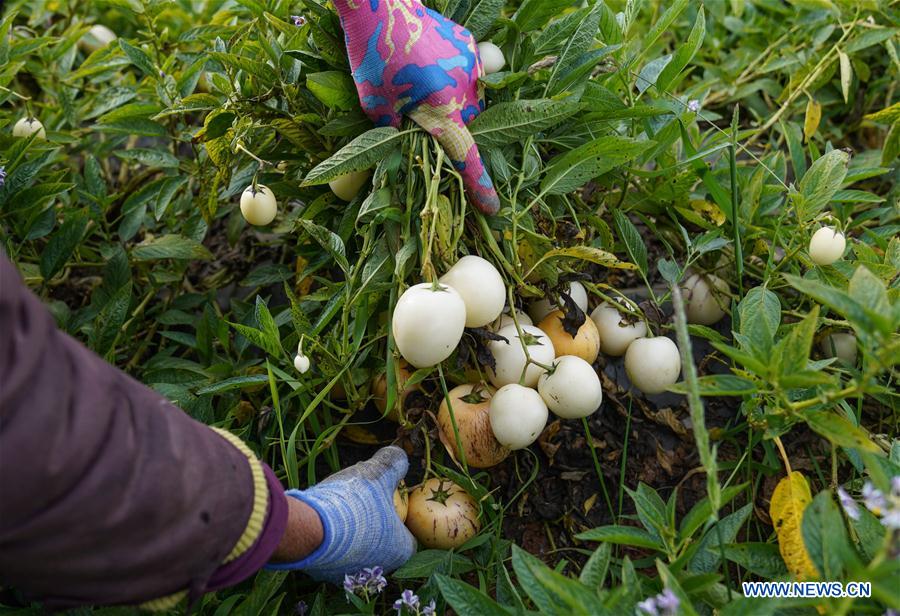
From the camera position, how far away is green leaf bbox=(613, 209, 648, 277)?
129cm

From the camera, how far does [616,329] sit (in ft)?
4.11

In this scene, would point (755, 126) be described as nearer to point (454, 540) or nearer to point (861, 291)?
point (861, 291)

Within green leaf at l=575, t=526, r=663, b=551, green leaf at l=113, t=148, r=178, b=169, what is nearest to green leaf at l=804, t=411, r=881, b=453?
green leaf at l=575, t=526, r=663, b=551

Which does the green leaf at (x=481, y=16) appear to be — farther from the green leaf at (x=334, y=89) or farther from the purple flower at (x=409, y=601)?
the purple flower at (x=409, y=601)

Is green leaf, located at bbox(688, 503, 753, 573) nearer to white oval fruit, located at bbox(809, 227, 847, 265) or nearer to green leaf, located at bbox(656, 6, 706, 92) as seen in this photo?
white oval fruit, located at bbox(809, 227, 847, 265)

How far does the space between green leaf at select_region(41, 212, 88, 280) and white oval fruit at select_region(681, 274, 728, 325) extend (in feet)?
3.78

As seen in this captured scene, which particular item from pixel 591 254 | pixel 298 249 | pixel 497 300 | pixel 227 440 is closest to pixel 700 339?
pixel 591 254

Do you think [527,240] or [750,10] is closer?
[527,240]

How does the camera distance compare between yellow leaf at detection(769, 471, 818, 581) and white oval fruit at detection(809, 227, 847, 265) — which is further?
white oval fruit at detection(809, 227, 847, 265)

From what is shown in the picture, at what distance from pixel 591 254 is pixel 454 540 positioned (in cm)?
50

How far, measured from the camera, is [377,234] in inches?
48.5

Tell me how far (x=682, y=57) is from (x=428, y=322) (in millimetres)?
722

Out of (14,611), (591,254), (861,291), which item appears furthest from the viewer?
(591,254)

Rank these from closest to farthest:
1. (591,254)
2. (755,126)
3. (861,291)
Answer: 1. (861,291)
2. (591,254)
3. (755,126)
